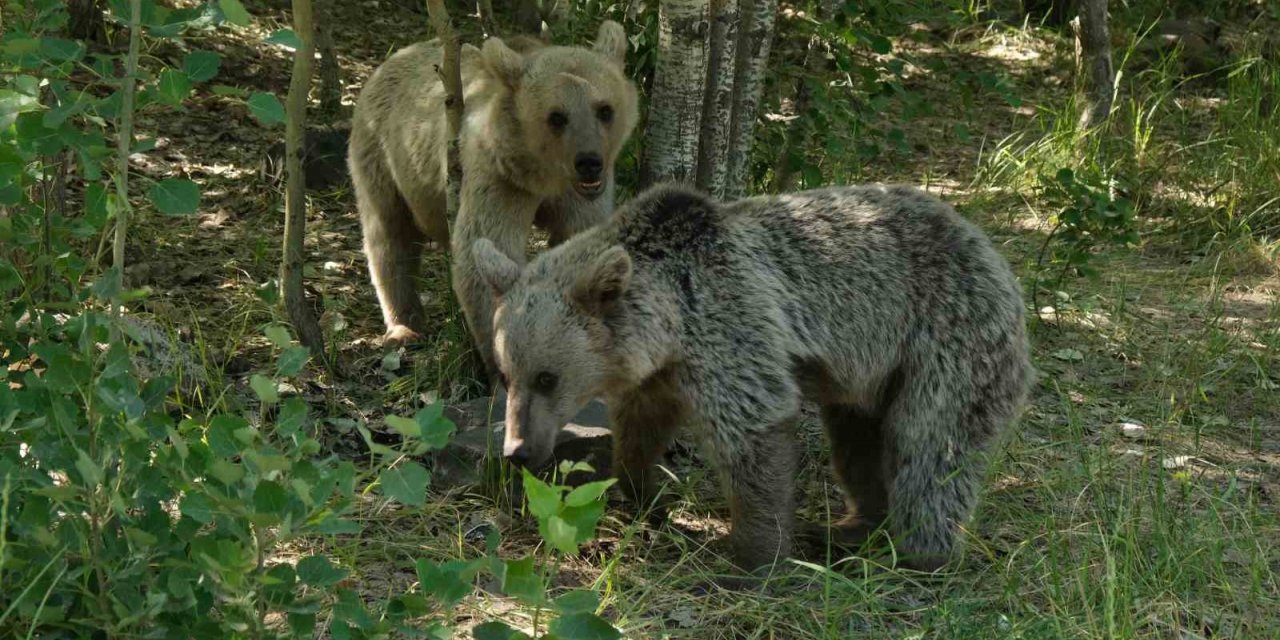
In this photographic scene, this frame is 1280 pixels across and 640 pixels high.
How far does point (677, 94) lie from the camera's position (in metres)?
6.73

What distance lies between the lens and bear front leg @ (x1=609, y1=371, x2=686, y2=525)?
5605 mm

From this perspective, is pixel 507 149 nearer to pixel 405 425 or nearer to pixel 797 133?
pixel 797 133

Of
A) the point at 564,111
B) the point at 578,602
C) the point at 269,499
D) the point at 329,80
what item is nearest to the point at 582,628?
the point at 578,602

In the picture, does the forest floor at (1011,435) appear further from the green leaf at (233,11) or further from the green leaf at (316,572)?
the green leaf at (233,11)

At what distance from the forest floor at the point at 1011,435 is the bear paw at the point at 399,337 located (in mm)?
109

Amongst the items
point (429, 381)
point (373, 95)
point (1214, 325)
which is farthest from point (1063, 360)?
point (373, 95)

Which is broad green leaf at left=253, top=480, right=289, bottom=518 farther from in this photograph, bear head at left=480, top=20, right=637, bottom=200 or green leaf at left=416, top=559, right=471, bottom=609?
bear head at left=480, top=20, right=637, bottom=200

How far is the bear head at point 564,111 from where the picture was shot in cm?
654

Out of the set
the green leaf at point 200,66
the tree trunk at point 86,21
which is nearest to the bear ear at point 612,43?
the green leaf at point 200,66

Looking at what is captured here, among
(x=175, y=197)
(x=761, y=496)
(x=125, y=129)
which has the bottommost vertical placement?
(x=761, y=496)

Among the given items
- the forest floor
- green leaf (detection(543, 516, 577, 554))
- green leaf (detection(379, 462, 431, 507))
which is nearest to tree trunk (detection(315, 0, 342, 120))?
the forest floor

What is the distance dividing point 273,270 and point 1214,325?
213 inches

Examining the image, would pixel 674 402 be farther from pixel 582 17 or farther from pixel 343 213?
pixel 343 213

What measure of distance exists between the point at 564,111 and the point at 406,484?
332 centimetres
